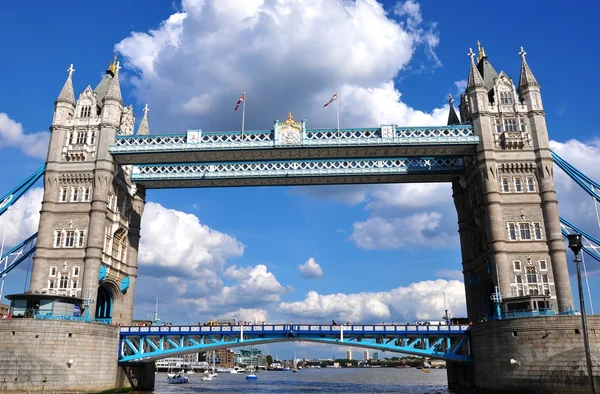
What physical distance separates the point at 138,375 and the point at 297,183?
94.7 feet

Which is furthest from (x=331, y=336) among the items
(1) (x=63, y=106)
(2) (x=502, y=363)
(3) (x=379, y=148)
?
(1) (x=63, y=106)

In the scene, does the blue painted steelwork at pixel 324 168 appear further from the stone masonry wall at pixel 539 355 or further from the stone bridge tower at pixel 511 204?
the stone masonry wall at pixel 539 355

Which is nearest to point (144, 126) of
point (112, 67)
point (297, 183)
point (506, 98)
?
point (112, 67)

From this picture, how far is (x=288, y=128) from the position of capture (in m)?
56.7

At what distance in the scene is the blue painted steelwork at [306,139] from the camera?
182 ft

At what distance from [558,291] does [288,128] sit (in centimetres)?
3178

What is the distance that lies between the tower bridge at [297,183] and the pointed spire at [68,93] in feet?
0.51

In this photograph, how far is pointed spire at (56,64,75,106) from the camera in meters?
58.9

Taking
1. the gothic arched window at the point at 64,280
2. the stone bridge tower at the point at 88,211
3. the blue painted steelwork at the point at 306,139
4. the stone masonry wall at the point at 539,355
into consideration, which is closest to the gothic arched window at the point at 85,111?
the stone bridge tower at the point at 88,211

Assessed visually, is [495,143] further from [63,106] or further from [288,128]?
[63,106]

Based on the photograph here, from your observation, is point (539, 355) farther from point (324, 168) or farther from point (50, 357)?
point (50, 357)

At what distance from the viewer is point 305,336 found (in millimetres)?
53469

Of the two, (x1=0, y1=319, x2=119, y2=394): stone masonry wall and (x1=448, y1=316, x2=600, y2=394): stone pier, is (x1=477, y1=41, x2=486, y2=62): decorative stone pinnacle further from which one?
Result: (x1=0, y1=319, x2=119, y2=394): stone masonry wall

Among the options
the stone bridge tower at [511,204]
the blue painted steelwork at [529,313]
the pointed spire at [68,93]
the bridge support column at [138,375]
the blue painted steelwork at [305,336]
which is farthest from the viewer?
the pointed spire at [68,93]
